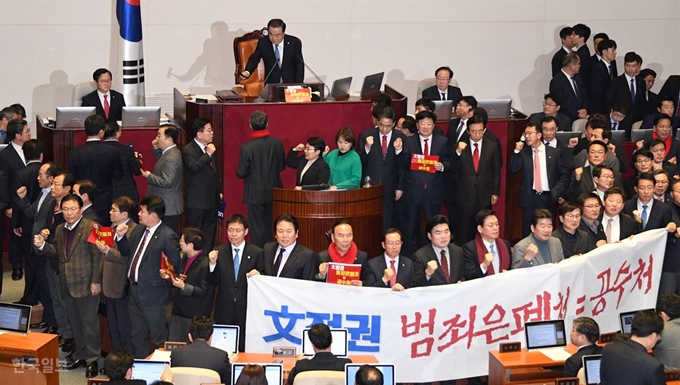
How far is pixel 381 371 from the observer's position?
6.25 m

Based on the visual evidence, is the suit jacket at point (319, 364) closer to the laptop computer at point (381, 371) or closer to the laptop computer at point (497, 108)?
the laptop computer at point (381, 371)

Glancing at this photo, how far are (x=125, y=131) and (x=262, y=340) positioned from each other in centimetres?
342

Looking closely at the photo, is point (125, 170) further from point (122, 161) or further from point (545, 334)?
point (545, 334)

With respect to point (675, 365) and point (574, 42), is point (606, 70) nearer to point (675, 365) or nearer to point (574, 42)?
point (574, 42)

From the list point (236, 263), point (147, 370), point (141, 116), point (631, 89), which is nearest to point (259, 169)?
point (141, 116)

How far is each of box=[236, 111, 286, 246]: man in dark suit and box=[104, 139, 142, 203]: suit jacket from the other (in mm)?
922

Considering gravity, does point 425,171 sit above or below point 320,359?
above

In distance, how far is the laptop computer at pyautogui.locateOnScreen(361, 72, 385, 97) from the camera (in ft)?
35.9

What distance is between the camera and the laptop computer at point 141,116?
10305 millimetres

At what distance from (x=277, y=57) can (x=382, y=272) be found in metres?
4.10

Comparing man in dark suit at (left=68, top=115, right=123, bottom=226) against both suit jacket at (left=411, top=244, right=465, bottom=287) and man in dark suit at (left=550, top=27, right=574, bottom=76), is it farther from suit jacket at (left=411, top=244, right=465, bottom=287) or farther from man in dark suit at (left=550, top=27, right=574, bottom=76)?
man in dark suit at (left=550, top=27, right=574, bottom=76)

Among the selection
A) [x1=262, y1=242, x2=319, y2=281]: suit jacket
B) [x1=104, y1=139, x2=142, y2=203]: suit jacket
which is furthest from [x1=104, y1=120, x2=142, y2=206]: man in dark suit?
[x1=262, y1=242, x2=319, y2=281]: suit jacket

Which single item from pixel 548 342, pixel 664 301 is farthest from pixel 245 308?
pixel 664 301

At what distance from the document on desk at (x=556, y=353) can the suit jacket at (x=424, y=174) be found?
9.76ft
